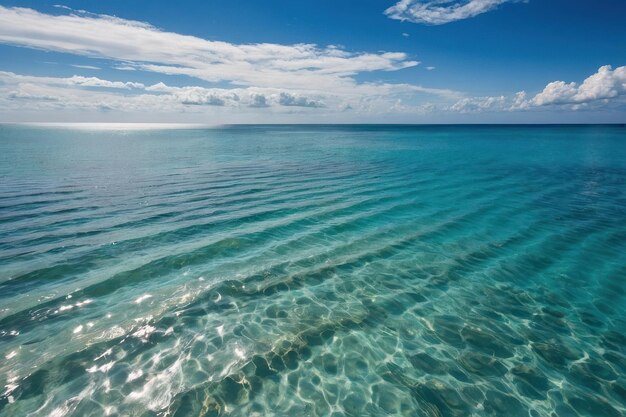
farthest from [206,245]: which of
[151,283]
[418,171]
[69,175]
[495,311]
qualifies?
[418,171]

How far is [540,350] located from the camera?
8.55 meters

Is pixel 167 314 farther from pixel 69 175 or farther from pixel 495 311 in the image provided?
pixel 69 175

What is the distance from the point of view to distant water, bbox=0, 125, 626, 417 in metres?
7.09

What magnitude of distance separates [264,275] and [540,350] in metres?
8.92

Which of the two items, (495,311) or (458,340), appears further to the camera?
(495,311)

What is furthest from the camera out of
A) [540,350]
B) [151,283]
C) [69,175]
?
[69,175]

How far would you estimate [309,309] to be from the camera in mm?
10164

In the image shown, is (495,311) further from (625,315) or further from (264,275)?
A: (264,275)

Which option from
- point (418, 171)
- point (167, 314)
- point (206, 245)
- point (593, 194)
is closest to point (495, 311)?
point (167, 314)

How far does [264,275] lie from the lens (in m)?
12.1

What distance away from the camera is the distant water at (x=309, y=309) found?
23.2 ft

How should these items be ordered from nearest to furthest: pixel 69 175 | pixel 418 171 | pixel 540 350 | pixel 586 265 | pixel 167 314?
1. pixel 540 350
2. pixel 167 314
3. pixel 586 265
4. pixel 69 175
5. pixel 418 171

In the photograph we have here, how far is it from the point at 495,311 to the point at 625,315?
4198mm

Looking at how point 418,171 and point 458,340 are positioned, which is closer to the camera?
point 458,340
